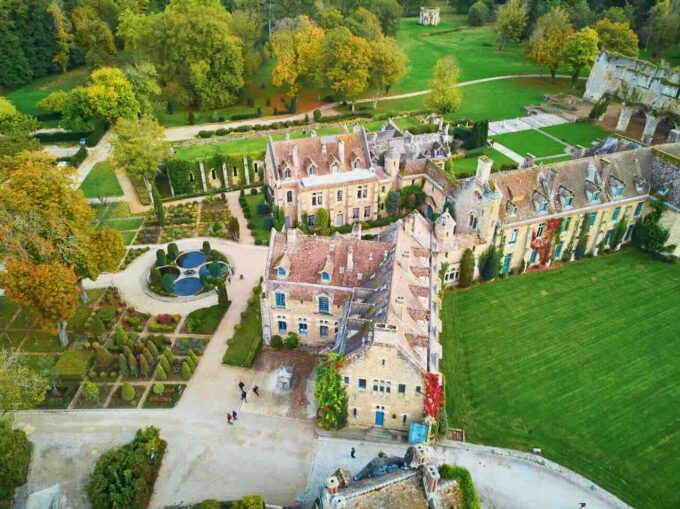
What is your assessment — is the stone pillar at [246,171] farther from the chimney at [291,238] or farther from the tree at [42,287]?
the tree at [42,287]

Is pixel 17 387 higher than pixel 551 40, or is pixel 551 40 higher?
pixel 551 40

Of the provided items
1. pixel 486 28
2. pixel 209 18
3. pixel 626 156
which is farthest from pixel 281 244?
pixel 486 28

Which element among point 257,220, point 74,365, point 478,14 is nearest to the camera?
point 74,365

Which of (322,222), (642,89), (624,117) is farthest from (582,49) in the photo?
(322,222)

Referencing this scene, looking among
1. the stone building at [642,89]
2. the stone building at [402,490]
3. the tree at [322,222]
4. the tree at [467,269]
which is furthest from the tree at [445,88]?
the stone building at [402,490]

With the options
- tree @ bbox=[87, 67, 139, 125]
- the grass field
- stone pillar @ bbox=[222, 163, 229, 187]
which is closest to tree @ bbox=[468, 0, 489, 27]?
tree @ bbox=[87, 67, 139, 125]

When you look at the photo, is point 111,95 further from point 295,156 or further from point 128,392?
point 128,392

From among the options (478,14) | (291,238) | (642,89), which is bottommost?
(478,14)
